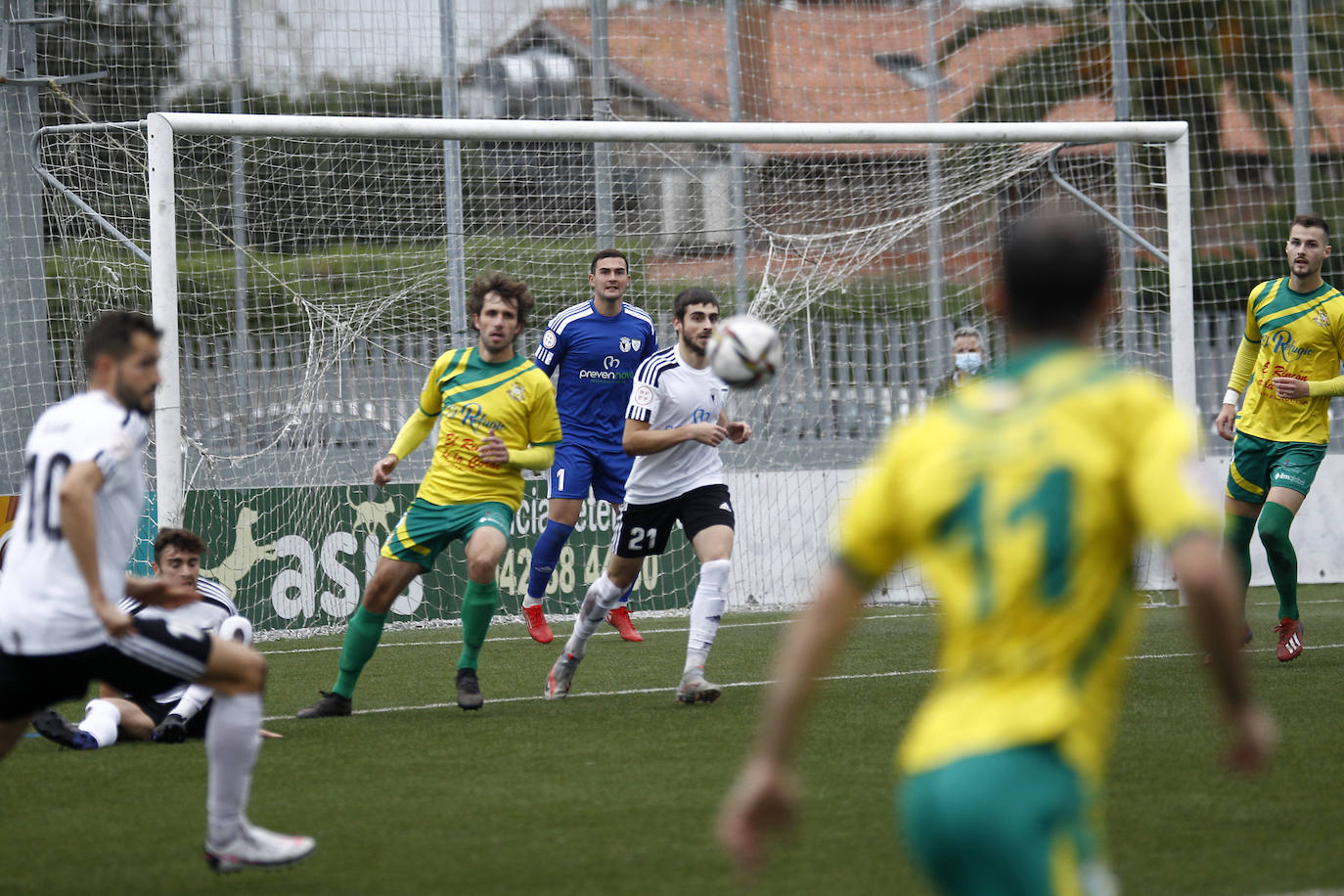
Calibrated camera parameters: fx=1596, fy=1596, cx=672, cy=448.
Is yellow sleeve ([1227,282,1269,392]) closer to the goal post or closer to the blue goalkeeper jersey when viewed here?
the goal post

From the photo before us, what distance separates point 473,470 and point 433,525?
13.2 inches

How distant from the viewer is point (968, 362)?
543 inches

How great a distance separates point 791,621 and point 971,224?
4014mm

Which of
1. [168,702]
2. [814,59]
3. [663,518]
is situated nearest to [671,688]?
[663,518]

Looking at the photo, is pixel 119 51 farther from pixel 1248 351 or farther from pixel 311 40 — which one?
pixel 1248 351

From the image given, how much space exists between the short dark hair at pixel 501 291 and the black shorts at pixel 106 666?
134 inches

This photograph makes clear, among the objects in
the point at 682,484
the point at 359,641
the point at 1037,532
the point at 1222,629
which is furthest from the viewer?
the point at 682,484

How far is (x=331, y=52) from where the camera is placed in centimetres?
1338

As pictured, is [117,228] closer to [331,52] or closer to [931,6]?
[331,52]

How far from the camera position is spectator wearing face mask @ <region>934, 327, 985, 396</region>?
13727 mm

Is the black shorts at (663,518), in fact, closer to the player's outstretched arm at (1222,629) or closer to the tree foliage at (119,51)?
the player's outstretched arm at (1222,629)

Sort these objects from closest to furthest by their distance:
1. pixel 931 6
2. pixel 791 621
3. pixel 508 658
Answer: pixel 508 658
pixel 791 621
pixel 931 6

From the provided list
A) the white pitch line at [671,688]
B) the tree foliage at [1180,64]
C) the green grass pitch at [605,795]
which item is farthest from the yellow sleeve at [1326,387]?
the tree foliage at [1180,64]

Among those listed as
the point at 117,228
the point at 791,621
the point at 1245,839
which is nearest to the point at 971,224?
the point at 791,621
